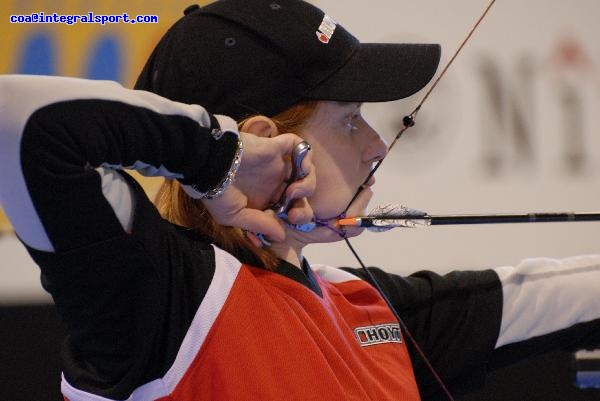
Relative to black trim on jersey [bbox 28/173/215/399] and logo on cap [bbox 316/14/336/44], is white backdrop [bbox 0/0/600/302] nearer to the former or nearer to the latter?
logo on cap [bbox 316/14/336/44]

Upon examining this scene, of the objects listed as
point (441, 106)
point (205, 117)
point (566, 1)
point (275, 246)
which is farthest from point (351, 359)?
point (566, 1)

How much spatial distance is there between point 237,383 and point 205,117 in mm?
222

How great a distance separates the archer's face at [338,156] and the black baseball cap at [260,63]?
42 millimetres

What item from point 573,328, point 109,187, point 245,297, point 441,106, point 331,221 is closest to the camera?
point 109,187

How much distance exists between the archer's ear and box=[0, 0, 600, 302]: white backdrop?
2.07 ft

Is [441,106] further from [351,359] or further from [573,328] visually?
[351,359]

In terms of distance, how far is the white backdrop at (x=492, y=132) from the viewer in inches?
57.6

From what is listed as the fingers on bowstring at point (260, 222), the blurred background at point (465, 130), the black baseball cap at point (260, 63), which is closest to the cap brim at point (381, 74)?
the black baseball cap at point (260, 63)

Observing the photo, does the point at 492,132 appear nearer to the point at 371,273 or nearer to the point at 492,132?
the point at 492,132

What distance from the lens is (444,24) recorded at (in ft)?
5.01

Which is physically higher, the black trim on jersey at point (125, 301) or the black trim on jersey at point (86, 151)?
the black trim on jersey at point (86, 151)

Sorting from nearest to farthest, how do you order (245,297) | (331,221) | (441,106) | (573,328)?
(245,297) → (331,221) → (573,328) → (441,106)

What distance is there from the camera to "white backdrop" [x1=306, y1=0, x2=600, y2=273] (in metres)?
1.46

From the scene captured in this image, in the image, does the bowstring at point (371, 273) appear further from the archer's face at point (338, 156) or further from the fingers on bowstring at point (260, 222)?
the fingers on bowstring at point (260, 222)
